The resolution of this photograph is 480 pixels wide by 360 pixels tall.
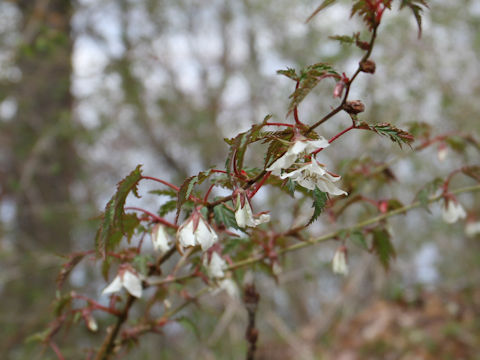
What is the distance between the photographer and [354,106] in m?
0.66

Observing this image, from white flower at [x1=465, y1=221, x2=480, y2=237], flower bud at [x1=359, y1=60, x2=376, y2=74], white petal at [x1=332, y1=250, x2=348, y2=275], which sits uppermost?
white flower at [x1=465, y1=221, x2=480, y2=237]

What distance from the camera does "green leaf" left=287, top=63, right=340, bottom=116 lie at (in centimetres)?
61

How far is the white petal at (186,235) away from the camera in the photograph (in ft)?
2.51

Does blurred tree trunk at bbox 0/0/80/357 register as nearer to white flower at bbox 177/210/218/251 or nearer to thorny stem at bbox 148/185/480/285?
thorny stem at bbox 148/185/480/285

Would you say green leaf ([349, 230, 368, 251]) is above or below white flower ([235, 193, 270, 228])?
above

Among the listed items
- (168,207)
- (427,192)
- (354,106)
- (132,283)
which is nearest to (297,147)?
(354,106)

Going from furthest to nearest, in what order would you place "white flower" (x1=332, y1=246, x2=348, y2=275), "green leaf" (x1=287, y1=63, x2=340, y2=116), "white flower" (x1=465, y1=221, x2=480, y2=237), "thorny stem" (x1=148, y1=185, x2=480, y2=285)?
"white flower" (x1=465, y1=221, x2=480, y2=237)
"white flower" (x1=332, y1=246, x2=348, y2=275)
"thorny stem" (x1=148, y1=185, x2=480, y2=285)
"green leaf" (x1=287, y1=63, x2=340, y2=116)

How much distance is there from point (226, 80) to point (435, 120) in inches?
144

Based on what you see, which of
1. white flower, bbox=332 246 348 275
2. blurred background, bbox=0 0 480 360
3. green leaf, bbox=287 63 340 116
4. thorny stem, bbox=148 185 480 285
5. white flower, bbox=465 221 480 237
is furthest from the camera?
blurred background, bbox=0 0 480 360

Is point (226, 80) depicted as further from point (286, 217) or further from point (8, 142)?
point (8, 142)

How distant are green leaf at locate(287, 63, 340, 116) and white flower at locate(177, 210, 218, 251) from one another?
0.29 m

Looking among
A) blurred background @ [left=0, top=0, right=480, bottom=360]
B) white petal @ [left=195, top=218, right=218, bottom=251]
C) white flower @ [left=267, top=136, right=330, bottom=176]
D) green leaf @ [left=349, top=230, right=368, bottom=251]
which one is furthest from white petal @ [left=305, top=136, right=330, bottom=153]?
blurred background @ [left=0, top=0, right=480, bottom=360]

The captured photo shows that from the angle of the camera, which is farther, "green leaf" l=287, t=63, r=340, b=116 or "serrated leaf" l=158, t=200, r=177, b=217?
"serrated leaf" l=158, t=200, r=177, b=217

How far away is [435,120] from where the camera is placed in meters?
5.61
